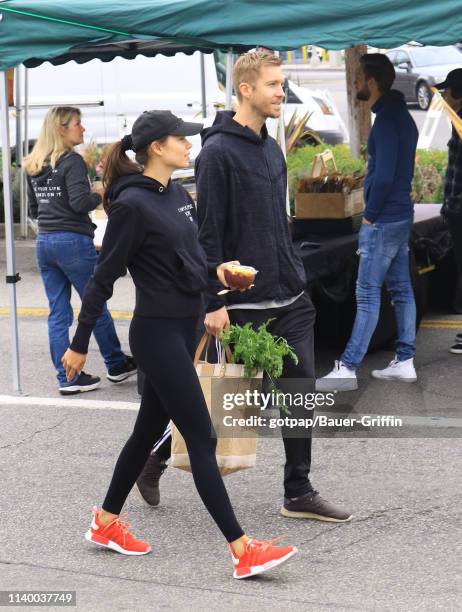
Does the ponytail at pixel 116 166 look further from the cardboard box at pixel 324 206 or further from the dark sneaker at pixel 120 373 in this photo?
the cardboard box at pixel 324 206

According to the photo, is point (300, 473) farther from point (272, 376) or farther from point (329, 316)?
point (329, 316)

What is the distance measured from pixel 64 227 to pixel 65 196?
0.20 metres

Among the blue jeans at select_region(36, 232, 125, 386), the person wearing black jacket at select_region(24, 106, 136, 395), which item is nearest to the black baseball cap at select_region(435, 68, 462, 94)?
the person wearing black jacket at select_region(24, 106, 136, 395)

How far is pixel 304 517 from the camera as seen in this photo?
526 cm

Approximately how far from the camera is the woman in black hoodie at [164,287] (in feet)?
14.9

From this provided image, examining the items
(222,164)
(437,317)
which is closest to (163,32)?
(222,164)

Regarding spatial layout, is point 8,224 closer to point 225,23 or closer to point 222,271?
point 225,23

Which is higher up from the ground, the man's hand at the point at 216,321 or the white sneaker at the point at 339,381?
the man's hand at the point at 216,321

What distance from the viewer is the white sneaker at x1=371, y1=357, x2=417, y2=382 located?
7.55 meters

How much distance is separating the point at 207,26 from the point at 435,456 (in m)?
2.67

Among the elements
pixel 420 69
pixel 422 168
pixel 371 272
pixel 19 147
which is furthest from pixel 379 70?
pixel 420 69

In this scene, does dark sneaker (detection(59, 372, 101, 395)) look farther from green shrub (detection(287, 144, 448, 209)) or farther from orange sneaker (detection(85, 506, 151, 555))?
green shrub (detection(287, 144, 448, 209))

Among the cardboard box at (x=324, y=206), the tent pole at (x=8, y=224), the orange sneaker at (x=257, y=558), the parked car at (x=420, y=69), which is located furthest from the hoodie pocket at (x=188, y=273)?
the parked car at (x=420, y=69)

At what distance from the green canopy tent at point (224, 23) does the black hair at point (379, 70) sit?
761mm
